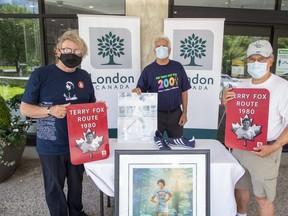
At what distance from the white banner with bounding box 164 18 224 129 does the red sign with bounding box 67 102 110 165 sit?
2.00m

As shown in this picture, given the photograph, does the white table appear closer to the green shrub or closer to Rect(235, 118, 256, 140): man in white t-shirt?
Rect(235, 118, 256, 140): man in white t-shirt

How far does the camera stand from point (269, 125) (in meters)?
1.70

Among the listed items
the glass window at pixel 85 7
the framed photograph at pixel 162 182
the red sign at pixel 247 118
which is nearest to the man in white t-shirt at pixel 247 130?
the red sign at pixel 247 118

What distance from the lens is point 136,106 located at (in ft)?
6.39

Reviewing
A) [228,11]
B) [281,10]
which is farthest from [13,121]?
[281,10]

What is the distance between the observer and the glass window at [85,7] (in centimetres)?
395

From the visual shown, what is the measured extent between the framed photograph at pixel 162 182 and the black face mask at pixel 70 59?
26.4 inches

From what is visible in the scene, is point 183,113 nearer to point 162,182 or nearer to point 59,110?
point 162,182

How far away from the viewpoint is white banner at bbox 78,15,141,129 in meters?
3.30

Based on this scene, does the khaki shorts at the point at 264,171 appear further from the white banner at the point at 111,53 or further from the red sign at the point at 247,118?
the white banner at the point at 111,53

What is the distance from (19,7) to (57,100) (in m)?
3.01

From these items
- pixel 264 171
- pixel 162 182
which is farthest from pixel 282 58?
pixel 162 182

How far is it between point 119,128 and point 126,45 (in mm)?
1719

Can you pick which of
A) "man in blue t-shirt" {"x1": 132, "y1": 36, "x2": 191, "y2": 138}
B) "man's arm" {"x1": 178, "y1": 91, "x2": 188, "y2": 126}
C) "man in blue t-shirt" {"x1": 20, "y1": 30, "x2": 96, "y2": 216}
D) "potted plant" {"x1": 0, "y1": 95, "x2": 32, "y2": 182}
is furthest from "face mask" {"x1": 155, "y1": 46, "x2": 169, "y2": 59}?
"potted plant" {"x1": 0, "y1": 95, "x2": 32, "y2": 182}
